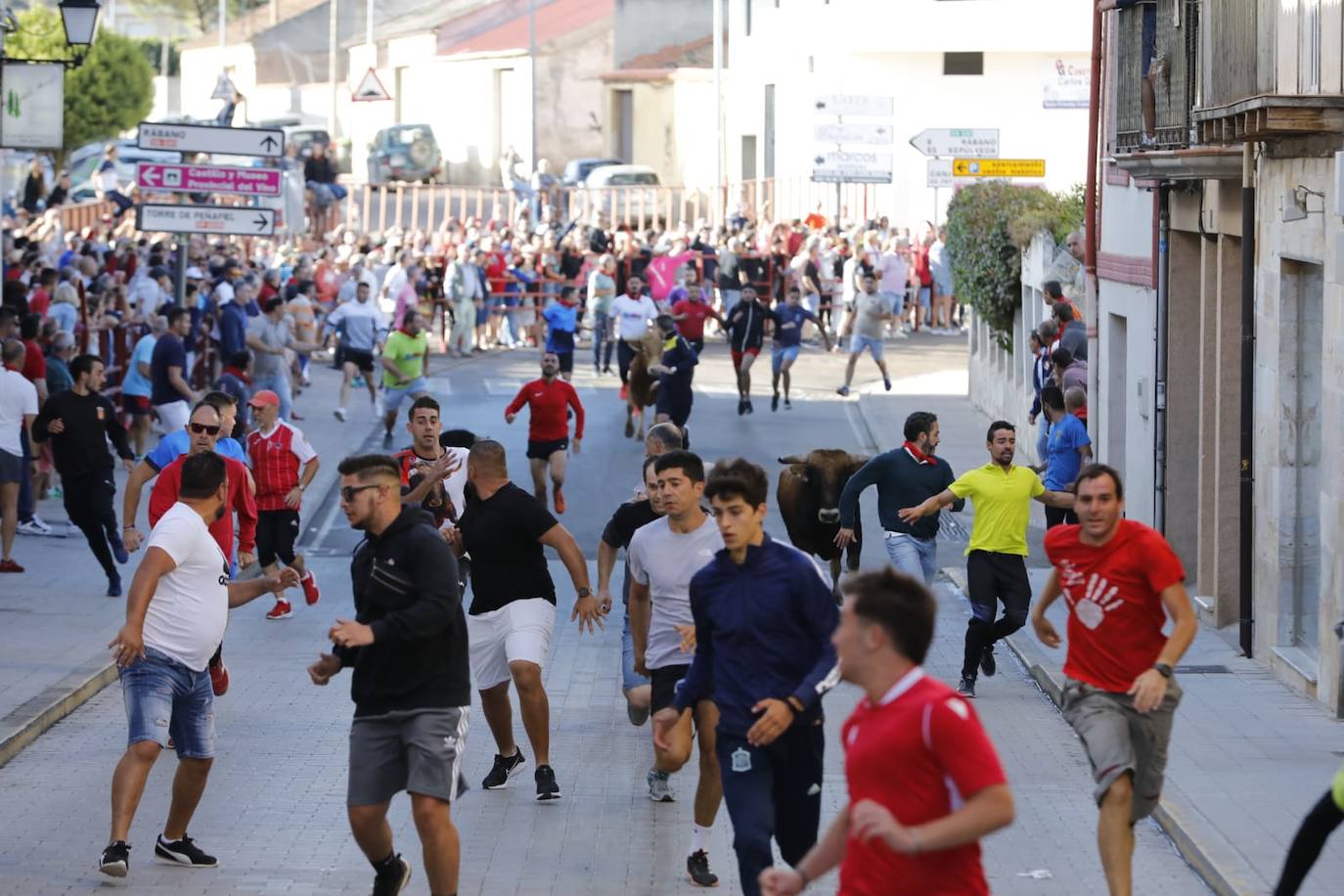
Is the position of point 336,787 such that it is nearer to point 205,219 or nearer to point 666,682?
point 666,682

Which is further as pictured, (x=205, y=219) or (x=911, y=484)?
(x=205, y=219)

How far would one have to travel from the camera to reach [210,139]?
71.3 ft

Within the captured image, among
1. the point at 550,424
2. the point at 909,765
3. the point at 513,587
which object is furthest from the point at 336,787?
the point at 550,424

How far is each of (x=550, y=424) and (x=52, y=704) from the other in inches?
345

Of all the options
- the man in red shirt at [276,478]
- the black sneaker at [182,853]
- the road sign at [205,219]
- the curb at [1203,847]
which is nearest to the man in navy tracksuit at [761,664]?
the curb at [1203,847]

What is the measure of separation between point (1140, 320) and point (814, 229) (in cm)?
2399

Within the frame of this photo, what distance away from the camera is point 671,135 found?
222 ft

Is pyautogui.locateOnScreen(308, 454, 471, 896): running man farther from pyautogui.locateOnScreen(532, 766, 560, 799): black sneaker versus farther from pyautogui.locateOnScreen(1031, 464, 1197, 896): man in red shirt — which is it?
pyautogui.locateOnScreen(532, 766, 560, 799): black sneaker

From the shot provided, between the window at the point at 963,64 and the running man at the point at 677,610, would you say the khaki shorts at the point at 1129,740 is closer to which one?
the running man at the point at 677,610

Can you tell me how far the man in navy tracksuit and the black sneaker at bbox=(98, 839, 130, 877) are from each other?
2.60 metres

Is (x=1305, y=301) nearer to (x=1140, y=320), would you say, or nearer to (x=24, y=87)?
(x=1140, y=320)

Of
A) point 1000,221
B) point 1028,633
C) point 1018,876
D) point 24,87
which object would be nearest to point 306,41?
point 1000,221

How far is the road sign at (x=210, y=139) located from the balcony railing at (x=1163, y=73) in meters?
8.04

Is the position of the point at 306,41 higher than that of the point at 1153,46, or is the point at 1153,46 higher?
the point at 306,41
